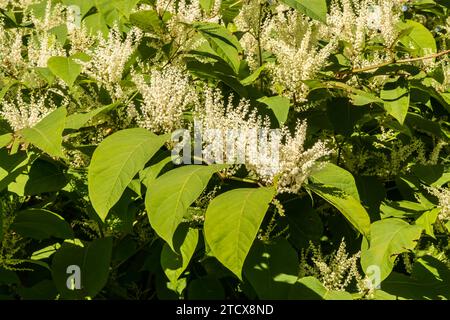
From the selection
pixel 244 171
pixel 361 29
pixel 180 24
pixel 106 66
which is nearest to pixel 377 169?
pixel 361 29

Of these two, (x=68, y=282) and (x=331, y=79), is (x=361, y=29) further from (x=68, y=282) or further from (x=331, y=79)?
(x=68, y=282)

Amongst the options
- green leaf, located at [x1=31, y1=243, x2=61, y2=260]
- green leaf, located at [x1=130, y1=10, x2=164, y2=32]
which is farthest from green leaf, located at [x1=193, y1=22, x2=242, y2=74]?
green leaf, located at [x1=31, y1=243, x2=61, y2=260]

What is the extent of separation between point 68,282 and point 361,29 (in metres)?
1.63

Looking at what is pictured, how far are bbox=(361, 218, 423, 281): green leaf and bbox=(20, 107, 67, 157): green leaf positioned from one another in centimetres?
117

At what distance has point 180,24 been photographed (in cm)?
272

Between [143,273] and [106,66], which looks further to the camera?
[143,273]

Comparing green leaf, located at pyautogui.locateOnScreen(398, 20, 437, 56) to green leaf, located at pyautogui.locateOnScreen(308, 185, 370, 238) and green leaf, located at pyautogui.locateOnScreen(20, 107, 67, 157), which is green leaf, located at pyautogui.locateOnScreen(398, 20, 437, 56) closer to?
green leaf, located at pyautogui.locateOnScreen(308, 185, 370, 238)

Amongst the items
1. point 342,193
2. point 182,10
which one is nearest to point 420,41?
point 182,10

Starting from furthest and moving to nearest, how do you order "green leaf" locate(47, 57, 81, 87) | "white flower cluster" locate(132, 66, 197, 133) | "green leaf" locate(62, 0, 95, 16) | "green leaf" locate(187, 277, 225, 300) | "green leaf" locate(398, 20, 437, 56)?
"green leaf" locate(398, 20, 437, 56) < "green leaf" locate(62, 0, 95, 16) < "green leaf" locate(187, 277, 225, 300) < "green leaf" locate(47, 57, 81, 87) < "white flower cluster" locate(132, 66, 197, 133)

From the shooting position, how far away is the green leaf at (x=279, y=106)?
2547mm

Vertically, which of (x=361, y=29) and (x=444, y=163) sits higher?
(x=361, y=29)

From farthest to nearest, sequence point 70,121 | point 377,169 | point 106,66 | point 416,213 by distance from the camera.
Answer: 1. point 377,169
2. point 416,213
3. point 106,66
4. point 70,121

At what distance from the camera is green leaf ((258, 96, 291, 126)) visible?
255 centimetres

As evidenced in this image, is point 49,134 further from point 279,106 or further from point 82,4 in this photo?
point 82,4
